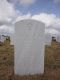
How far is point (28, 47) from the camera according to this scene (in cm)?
845

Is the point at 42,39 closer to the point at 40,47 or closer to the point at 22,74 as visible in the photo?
the point at 40,47

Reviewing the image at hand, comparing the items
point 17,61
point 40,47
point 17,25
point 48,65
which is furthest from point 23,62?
point 48,65

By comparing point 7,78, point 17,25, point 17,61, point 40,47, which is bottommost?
point 7,78

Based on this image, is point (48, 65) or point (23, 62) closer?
point (23, 62)

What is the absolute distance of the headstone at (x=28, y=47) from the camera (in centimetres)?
838

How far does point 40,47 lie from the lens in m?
8.55

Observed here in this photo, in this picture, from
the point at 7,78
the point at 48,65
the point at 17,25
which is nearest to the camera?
the point at 7,78

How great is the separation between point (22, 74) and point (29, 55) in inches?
30.9

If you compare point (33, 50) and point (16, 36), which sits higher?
point (16, 36)

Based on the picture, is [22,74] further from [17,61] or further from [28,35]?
[28,35]

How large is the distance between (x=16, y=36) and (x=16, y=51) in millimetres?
581

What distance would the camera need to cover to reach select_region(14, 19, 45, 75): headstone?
838 centimetres

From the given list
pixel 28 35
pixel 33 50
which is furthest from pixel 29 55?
pixel 28 35

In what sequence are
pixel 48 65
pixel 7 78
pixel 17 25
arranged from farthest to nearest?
1. pixel 48 65
2. pixel 17 25
3. pixel 7 78
